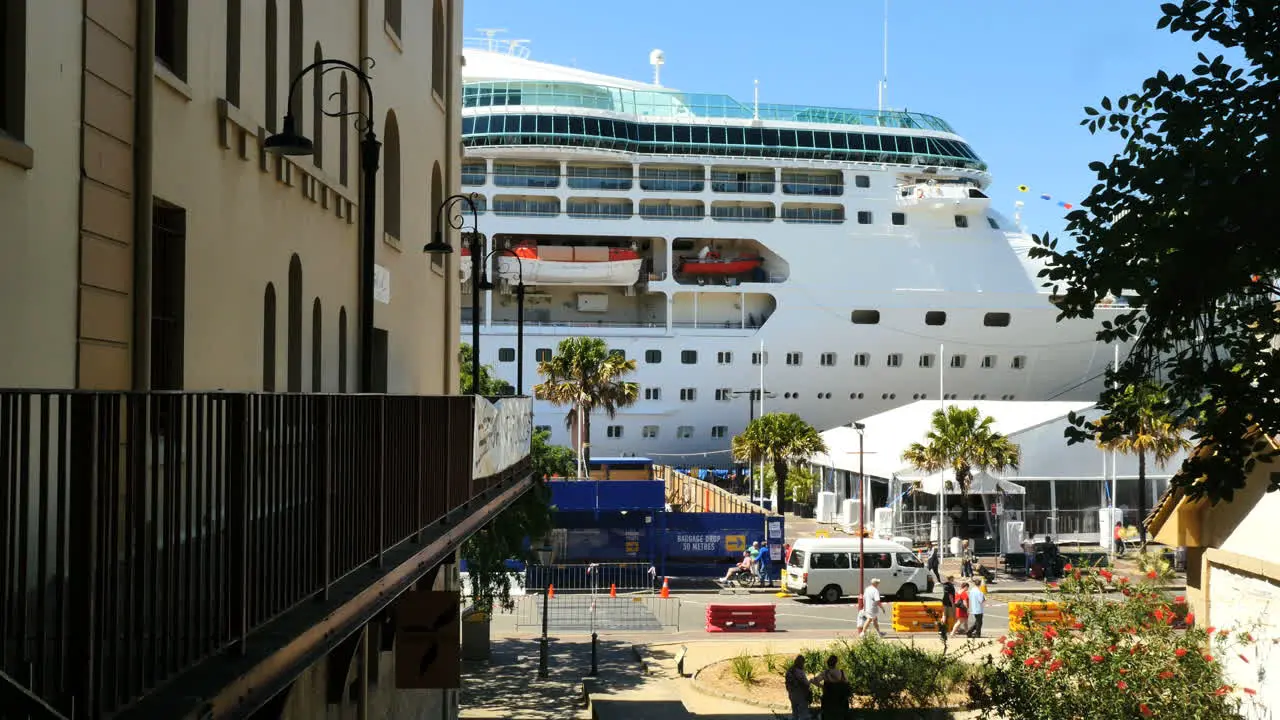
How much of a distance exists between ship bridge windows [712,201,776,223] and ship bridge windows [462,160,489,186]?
1076 cm

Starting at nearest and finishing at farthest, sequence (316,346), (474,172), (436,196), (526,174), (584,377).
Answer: (316,346) < (436,196) < (584,377) < (474,172) < (526,174)

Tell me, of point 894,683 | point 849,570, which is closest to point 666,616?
point 849,570

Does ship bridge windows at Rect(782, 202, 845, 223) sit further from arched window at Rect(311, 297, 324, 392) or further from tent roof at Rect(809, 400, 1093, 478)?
Result: arched window at Rect(311, 297, 324, 392)

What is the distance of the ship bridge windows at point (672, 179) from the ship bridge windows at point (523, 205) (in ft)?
14.3

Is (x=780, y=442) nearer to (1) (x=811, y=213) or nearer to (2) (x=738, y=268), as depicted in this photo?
(2) (x=738, y=268)

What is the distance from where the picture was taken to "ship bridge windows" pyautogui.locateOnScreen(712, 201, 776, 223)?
5897 cm

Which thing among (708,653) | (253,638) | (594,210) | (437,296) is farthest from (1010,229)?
(253,638)

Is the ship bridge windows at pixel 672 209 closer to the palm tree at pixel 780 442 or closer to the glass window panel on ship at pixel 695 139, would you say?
the glass window panel on ship at pixel 695 139

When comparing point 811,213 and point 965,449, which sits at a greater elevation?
point 811,213

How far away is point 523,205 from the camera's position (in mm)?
58562

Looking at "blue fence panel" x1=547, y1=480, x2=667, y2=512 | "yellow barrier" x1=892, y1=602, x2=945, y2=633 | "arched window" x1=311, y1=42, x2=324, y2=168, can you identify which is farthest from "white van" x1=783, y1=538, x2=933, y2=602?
"arched window" x1=311, y1=42, x2=324, y2=168

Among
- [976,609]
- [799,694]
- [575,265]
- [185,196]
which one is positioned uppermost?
[575,265]

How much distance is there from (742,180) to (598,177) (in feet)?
22.3

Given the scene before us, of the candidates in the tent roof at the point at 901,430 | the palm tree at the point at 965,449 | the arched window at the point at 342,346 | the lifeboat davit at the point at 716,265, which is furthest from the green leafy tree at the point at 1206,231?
the lifeboat davit at the point at 716,265
